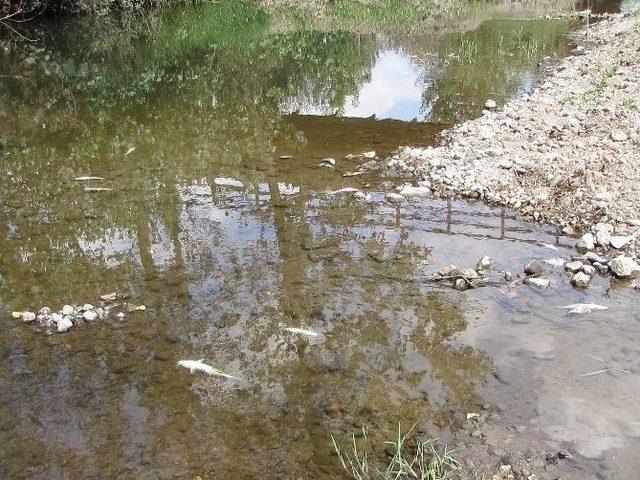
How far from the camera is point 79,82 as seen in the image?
1483cm

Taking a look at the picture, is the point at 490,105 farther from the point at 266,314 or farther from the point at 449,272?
the point at 266,314

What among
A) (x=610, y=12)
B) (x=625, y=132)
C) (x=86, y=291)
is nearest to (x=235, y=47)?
(x=625, y=132)

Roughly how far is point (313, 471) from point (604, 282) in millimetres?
3504

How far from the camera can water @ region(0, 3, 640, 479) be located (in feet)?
13.6

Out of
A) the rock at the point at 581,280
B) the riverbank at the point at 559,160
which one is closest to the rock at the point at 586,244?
the riverbank at the point at 559,160

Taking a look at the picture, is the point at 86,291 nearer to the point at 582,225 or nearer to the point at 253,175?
the point at 253,175

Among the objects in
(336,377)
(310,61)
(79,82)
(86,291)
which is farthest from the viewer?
(310,61)

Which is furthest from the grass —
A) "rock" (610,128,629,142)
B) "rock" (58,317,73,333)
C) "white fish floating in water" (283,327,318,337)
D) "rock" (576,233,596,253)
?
"rock" (610,128,629,142)

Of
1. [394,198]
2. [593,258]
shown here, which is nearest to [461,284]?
[593,258]

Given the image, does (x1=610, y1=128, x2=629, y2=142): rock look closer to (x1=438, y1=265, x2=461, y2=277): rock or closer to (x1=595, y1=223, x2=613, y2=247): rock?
(x1=595, y1=223, x2=613, y2=247): rock

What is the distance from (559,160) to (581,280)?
9.25ft

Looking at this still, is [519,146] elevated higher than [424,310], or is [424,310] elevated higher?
[519,146]

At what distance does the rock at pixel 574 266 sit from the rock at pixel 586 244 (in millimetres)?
414

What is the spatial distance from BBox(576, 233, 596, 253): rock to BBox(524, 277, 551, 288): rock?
2.72 feet
